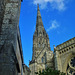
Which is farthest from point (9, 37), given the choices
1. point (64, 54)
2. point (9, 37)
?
point (64, 54)

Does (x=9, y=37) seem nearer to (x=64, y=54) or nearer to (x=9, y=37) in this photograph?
(x=9, y=37)

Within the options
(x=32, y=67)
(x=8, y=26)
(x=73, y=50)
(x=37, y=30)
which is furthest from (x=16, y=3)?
(x=37, y=30)

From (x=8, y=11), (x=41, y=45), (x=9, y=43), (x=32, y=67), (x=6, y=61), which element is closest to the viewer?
(x=6, y=61)

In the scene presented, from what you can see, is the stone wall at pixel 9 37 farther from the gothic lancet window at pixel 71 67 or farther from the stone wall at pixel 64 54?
the stone wall at pixel 64 54

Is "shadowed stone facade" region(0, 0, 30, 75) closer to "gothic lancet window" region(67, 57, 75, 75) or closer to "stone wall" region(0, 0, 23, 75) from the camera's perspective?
"stone wall" region(0, 0, 23, 75)

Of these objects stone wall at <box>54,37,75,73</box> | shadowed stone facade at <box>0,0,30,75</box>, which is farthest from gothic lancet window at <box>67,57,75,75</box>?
shadowed stone facade at <box>0,0,30,75</box>

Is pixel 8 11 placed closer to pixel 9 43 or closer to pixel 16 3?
pixel 16 3

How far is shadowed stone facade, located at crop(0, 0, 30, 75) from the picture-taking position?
2.53 metres

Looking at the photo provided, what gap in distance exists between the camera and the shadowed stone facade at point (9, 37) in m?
2.53

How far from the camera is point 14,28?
3.01 meters

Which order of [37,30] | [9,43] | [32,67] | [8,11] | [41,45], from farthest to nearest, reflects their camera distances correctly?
[37,30]
[41,45]
[32,67]
[8,11]
[9,43]

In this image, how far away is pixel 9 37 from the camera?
113 inches

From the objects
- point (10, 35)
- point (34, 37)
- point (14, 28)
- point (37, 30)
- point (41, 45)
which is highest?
point (37, 30)

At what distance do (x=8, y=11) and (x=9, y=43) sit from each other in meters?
1.07
